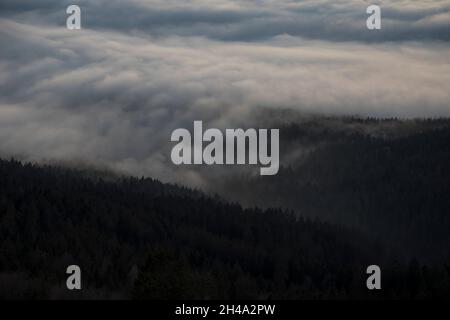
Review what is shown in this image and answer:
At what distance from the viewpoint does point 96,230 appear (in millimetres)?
194750

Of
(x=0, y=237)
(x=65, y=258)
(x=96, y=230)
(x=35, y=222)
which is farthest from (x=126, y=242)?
(x=65, y=258)

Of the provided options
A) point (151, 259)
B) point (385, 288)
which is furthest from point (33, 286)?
point (385, 288)

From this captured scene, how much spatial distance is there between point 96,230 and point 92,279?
6022 centimetres

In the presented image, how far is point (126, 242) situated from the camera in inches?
7756

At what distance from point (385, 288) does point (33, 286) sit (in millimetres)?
80342
